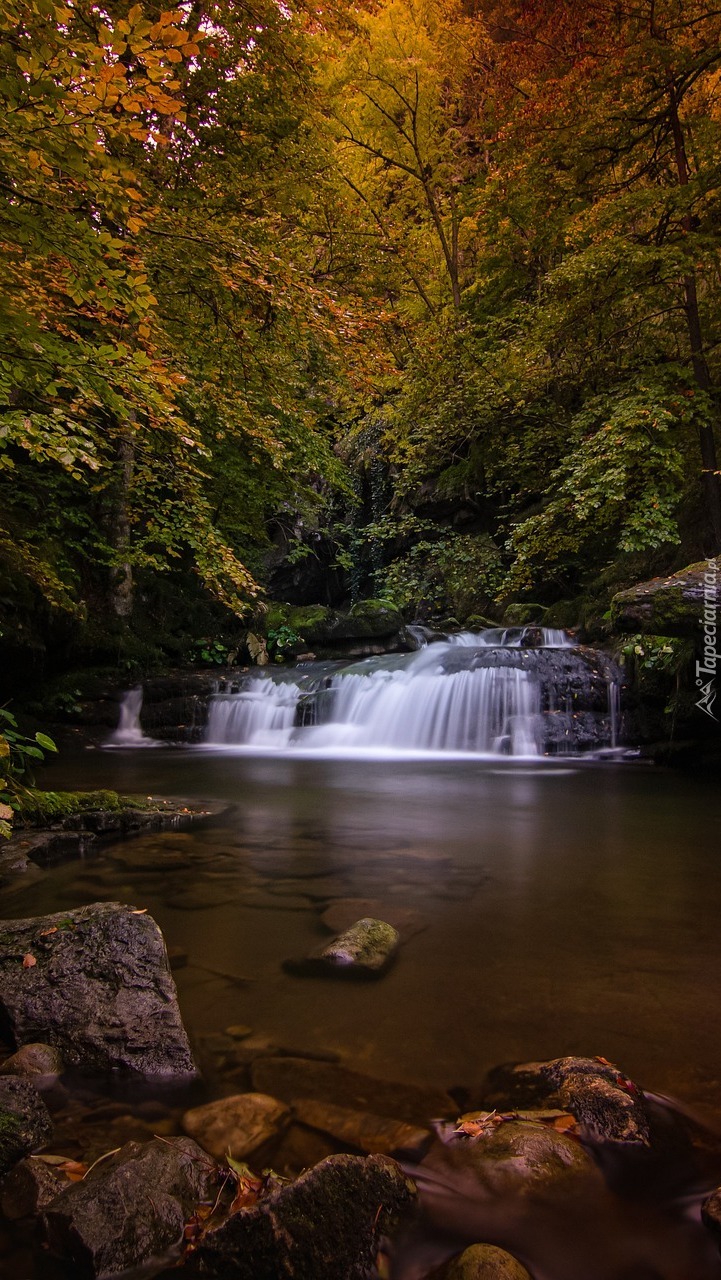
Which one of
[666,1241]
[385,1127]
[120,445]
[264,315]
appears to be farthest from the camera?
[120,445]

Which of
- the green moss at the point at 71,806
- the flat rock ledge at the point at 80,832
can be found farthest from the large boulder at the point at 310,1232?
the green moss at the point at 71,806

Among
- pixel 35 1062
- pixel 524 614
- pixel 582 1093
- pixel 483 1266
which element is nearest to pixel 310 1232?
pixel 483 1266

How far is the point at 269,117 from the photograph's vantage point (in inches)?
382

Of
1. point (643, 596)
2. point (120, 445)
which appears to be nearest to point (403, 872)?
point (643, 596)

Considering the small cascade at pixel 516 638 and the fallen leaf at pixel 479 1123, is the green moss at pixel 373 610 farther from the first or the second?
the fallen leaf at pixel 479 1123

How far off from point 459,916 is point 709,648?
6.33m

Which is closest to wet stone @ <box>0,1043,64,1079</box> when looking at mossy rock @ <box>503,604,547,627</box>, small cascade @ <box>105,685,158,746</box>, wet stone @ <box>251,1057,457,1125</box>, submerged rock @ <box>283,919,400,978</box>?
wet stone @ <box>251,1057,457,1125</box>

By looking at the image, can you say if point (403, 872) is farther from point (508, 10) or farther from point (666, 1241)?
point (508, 10)

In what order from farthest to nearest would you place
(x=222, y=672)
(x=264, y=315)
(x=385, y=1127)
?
1. (x=222, y=672)
2. (x=264, y=315)
3. (x=385, y=1127)

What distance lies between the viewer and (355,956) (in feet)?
9.43

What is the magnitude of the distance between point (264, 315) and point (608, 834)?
23.8 ft

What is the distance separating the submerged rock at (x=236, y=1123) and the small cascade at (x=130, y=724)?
37.1 ft

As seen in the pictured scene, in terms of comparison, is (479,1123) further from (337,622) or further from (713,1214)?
(337,622)

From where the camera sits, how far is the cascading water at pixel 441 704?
10617 mm
